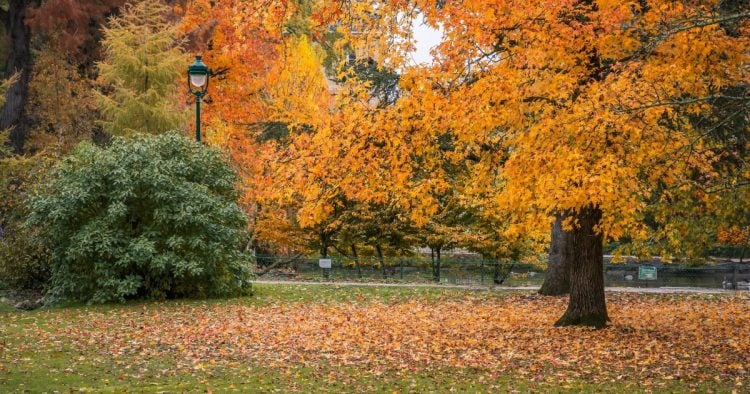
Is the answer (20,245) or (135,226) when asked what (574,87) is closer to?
(135,226)

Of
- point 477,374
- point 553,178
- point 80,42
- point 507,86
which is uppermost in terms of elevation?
point 80,42

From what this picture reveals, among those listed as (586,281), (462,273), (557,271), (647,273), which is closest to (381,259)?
(462,273)

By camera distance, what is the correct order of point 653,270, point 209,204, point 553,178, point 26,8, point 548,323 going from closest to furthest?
point 553,178
point 548,323
point 209,204
point 653,270
point 26,8

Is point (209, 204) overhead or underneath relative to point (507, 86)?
underneath

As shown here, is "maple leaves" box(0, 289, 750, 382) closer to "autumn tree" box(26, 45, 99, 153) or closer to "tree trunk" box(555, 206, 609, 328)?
"tree trunk" box(555, 206, 609, 328)

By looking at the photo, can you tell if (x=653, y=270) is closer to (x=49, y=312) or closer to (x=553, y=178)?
(x=553, y=178)

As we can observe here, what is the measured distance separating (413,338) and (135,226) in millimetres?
8179

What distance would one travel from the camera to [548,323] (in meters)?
15.5

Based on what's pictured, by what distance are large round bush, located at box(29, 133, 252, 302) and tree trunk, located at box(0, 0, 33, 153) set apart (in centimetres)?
1257

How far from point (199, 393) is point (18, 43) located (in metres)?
25.6

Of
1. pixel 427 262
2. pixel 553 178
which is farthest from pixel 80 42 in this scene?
pixel 553 178

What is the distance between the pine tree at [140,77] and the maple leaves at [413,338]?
41.4 feet

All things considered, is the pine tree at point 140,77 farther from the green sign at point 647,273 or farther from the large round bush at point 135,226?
the green sign at point 647,273

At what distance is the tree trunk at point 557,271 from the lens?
21.1 metres
